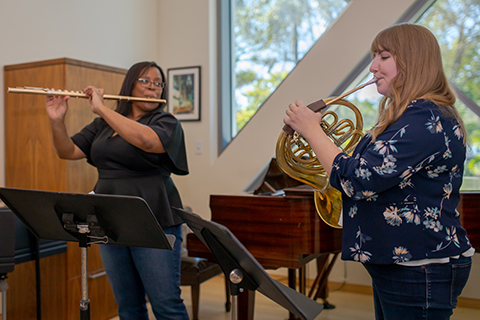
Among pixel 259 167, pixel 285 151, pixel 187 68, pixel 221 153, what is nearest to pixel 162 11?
pixel 187 68

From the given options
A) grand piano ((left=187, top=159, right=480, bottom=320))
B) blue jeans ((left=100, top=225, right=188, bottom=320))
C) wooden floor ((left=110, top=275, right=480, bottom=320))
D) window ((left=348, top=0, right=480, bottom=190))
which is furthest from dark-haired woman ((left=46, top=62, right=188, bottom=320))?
window ((left=348, top=0, right=480, bottom=190))

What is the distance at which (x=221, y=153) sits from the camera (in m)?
4.01

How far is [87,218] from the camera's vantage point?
54.1 inches

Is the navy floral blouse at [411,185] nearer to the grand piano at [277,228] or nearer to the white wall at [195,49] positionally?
the grand piano at [277,228]

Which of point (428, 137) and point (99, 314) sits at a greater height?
point (428, 137)

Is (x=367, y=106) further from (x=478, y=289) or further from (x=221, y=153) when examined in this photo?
(x=478, y=289)

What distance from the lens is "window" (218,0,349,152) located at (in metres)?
3.79

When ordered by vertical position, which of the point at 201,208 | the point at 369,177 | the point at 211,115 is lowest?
the point at 201,208

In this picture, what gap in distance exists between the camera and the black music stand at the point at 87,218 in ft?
4.31

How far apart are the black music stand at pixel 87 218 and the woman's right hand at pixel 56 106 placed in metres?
0.65

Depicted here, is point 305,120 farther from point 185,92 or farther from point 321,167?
point 185,92

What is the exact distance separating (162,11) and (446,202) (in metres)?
3.60

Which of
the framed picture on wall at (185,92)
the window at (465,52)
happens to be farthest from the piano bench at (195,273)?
the window at (465,52)

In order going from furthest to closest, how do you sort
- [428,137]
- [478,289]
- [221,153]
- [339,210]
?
[221,153]
[478,289]
[339,210]
[428,137]
